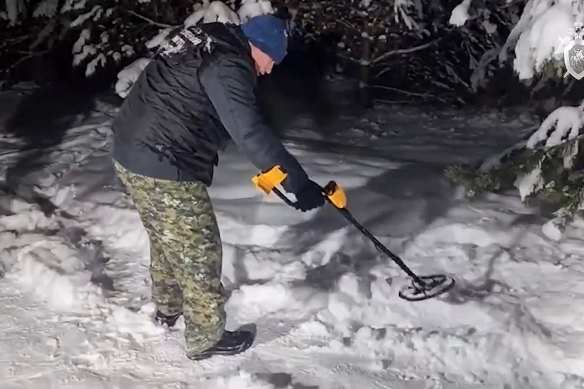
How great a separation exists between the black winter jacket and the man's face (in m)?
0.04

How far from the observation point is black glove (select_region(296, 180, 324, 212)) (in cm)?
396

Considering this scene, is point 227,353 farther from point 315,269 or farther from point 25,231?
point 25,231

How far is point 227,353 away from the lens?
421 centimetres

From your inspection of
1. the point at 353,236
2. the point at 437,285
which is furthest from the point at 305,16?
the point at 437,285

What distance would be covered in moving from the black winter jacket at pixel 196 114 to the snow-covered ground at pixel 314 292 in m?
1.03

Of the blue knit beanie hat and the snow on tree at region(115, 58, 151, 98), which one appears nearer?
the blue knit beanie hat

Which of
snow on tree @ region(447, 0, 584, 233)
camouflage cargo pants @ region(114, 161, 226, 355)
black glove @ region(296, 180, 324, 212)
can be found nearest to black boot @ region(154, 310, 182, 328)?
camouflage cargo pants @ region(114, 161, 226, 355)

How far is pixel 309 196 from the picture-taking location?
13.0 ft

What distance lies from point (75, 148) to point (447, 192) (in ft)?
13.9

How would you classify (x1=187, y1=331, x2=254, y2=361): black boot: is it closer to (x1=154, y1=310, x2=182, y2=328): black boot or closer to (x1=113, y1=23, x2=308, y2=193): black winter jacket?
(x1=154, y1=310, x2=182, y2=328): black boot

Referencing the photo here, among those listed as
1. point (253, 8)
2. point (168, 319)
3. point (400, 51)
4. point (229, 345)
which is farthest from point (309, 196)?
point (400, 51)

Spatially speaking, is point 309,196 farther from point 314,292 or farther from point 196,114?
point 314,292

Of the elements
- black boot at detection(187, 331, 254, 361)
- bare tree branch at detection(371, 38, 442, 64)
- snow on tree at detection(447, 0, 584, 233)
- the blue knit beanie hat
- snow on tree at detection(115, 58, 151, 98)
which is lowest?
bare tree branch at detection(371, 38, 442, 64)

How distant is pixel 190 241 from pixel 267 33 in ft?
3.87
